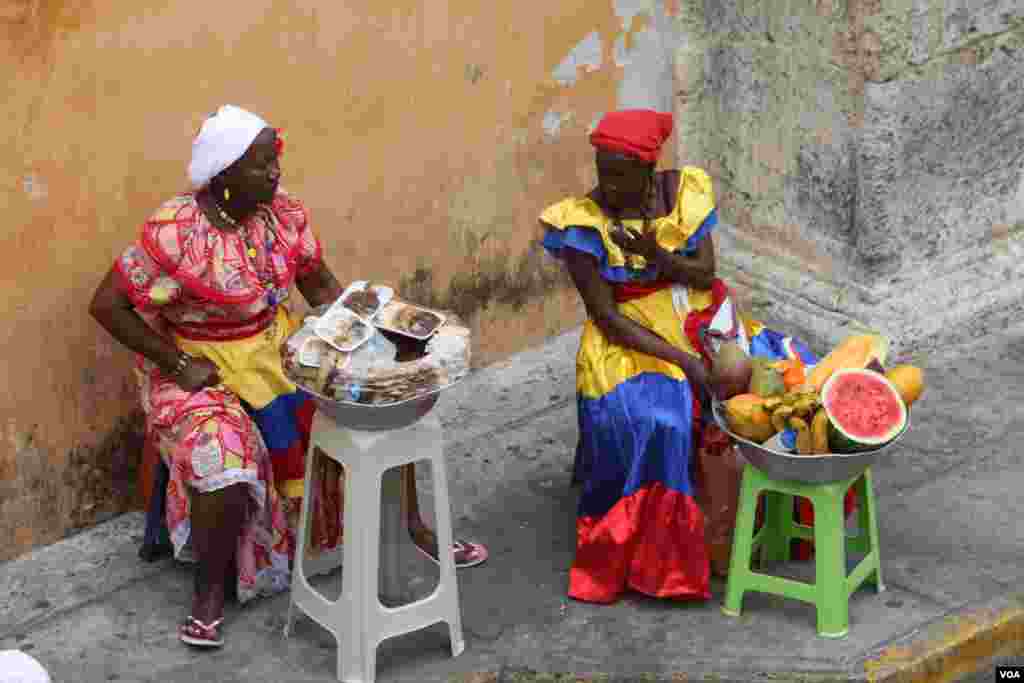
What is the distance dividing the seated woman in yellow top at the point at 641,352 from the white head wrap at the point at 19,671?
6.92 feet

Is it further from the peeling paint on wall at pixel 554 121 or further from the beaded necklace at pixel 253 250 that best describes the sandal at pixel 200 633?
the peeling paint on wall at pixel 554 121

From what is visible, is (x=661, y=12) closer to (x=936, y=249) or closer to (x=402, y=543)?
(x=936, y=249)

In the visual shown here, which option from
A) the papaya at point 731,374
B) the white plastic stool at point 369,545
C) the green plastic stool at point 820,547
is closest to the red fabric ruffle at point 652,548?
the green plastic stool at point 820,547

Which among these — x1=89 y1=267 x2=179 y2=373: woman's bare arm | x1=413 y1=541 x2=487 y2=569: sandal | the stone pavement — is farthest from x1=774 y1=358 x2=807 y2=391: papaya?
x1=89 y1=267 x2=179 y2=373: woman's bare arm

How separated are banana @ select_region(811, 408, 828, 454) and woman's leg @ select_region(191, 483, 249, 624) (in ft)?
5.24

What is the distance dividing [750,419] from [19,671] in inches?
85.9

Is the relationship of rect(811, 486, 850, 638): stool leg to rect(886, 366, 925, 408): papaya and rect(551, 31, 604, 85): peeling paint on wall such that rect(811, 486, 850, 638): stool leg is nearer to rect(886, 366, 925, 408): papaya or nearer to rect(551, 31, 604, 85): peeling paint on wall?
rect(886, 366, 925, 408): papaya

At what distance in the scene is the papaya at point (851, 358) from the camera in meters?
5.76

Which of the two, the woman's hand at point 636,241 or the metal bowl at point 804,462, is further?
the woman's hand at point 636,241

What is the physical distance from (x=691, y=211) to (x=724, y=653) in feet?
4.34

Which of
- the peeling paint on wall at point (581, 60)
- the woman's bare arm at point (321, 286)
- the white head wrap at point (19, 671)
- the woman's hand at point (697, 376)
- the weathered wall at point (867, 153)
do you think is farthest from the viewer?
the peeling paint on wall at point (581, 60)

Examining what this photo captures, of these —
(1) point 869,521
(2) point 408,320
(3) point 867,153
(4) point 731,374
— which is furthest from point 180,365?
(3) point 867,153

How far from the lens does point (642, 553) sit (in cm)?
595

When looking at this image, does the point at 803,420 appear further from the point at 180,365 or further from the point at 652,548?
the point at 180,365
